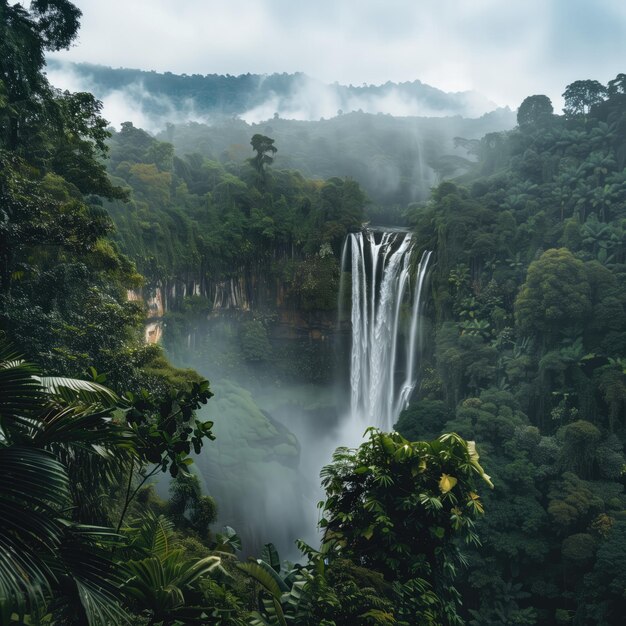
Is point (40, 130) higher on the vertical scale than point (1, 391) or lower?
higher

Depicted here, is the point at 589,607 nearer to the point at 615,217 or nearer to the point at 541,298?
the point at 541,298

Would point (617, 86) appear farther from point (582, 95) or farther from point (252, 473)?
point (252, 473)

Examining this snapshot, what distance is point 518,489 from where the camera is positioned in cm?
1636

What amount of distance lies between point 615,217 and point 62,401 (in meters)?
26.7

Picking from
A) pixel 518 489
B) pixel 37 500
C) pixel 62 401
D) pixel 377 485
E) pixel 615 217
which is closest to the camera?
pixel 37 500

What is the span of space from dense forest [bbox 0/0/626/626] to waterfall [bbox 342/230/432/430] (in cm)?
119

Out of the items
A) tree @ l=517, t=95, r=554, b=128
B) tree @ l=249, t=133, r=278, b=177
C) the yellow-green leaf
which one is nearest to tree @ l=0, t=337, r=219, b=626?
the yellow-green leaf

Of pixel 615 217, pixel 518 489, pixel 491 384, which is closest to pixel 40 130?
pixel 518 489

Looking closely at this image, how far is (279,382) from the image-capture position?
31406 millimetres

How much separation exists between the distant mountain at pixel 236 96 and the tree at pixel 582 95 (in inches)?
2833

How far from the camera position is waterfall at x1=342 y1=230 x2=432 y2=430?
26.3 metres

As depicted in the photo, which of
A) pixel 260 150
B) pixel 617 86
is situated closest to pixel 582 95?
pixel 617 86

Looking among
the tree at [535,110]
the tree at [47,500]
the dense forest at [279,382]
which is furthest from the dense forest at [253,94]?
the tree at [47,500]

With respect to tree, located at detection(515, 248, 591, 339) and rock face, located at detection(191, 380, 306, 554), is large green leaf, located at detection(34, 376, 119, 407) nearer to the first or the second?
rock face, located at detection(191, 380, 306, 554)
